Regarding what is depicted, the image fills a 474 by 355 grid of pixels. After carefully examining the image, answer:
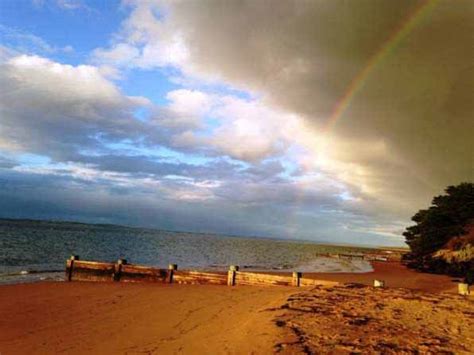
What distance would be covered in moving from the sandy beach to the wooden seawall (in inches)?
102

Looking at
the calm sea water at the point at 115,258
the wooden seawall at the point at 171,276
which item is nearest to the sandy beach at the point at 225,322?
the wooden seawall at the point at 171,276

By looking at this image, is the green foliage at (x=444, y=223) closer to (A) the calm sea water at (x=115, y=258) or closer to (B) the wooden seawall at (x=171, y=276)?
(A) the calm sea water at (x=115, y=258)

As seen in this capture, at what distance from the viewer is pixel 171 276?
20156 mm

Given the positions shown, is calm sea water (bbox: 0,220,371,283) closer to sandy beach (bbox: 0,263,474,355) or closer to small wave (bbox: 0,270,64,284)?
small wave (bbox: 0,270,64,284)

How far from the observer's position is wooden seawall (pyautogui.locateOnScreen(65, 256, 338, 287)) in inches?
699

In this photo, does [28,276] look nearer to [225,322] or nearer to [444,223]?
[225,322]

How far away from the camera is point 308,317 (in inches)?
355

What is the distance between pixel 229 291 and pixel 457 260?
2270cm

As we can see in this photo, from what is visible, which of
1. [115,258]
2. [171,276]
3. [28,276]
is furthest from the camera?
[115,258]

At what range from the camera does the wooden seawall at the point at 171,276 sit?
1777cm

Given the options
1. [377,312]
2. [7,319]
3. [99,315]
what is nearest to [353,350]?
[377,312]

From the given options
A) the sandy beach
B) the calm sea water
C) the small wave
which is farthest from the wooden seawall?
the calm sea water

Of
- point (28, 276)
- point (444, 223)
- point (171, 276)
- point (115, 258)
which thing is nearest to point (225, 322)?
point (171, 276)

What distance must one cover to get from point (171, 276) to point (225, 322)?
35.5 ft
